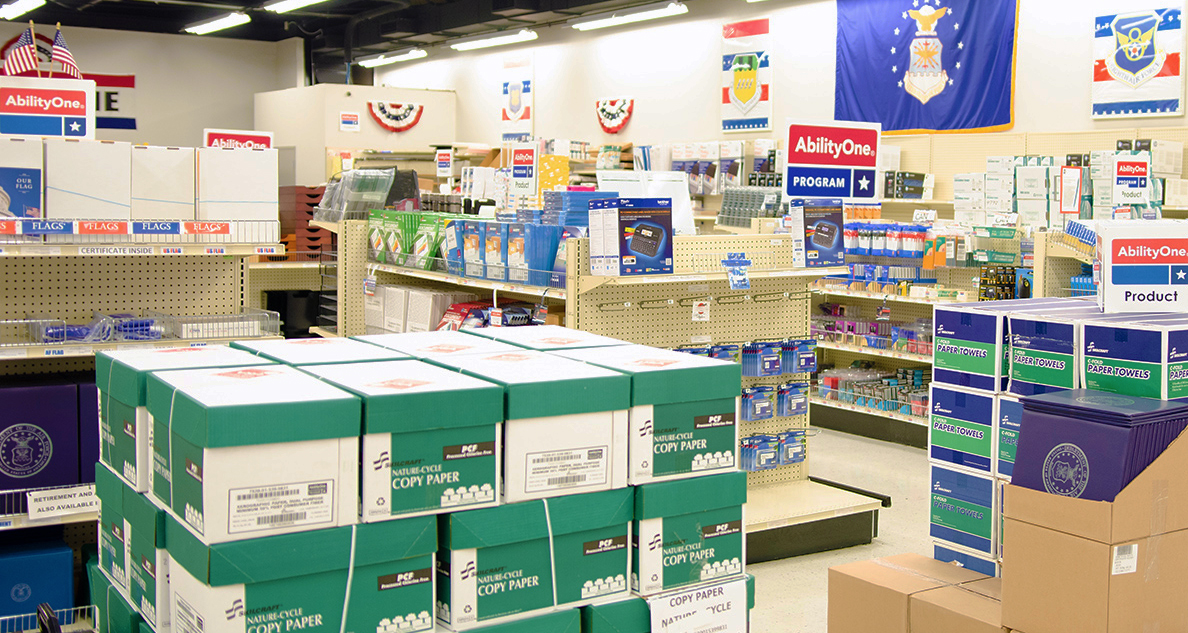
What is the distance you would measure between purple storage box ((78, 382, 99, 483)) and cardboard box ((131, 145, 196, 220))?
2.27 ft

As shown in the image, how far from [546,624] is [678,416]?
0.51m

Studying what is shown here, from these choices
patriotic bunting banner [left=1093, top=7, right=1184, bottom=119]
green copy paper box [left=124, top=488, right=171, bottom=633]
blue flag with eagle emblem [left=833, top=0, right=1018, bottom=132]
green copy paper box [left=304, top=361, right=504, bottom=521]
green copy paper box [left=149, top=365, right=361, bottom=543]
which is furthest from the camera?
blue flag with eagle emblem [left=833, top=0, right=1018, bottom=132]

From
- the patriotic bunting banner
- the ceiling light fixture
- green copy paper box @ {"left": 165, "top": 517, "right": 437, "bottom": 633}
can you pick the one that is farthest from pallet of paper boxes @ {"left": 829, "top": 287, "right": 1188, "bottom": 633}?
the ceiling light fixture

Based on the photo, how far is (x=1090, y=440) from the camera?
2719 millimetres

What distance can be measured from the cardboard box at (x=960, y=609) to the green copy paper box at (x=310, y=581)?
69.8 inches

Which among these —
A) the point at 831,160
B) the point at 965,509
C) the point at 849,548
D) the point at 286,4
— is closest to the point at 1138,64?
the point at 831,160

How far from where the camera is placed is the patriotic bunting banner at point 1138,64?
805 centimetres

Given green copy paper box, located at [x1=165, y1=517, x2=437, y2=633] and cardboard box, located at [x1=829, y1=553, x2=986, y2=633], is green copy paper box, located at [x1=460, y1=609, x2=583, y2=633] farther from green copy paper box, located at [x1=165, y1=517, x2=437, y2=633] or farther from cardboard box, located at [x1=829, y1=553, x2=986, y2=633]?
cardboard box, located at [x1=829, y1=553, x2=986, y2=633]

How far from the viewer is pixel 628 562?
7.23ft

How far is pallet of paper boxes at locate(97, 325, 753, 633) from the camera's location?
1.82 metres

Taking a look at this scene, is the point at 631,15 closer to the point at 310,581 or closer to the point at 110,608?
the point at 110,608

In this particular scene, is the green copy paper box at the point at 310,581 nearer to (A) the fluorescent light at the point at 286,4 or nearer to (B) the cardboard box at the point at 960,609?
(B) the cardboard box at the point at 960,609

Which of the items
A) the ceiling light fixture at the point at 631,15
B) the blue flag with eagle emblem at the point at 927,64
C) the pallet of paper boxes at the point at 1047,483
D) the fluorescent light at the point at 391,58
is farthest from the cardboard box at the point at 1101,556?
the fluorescent light at the point at 391,58

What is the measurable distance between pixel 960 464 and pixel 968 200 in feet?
16.7
